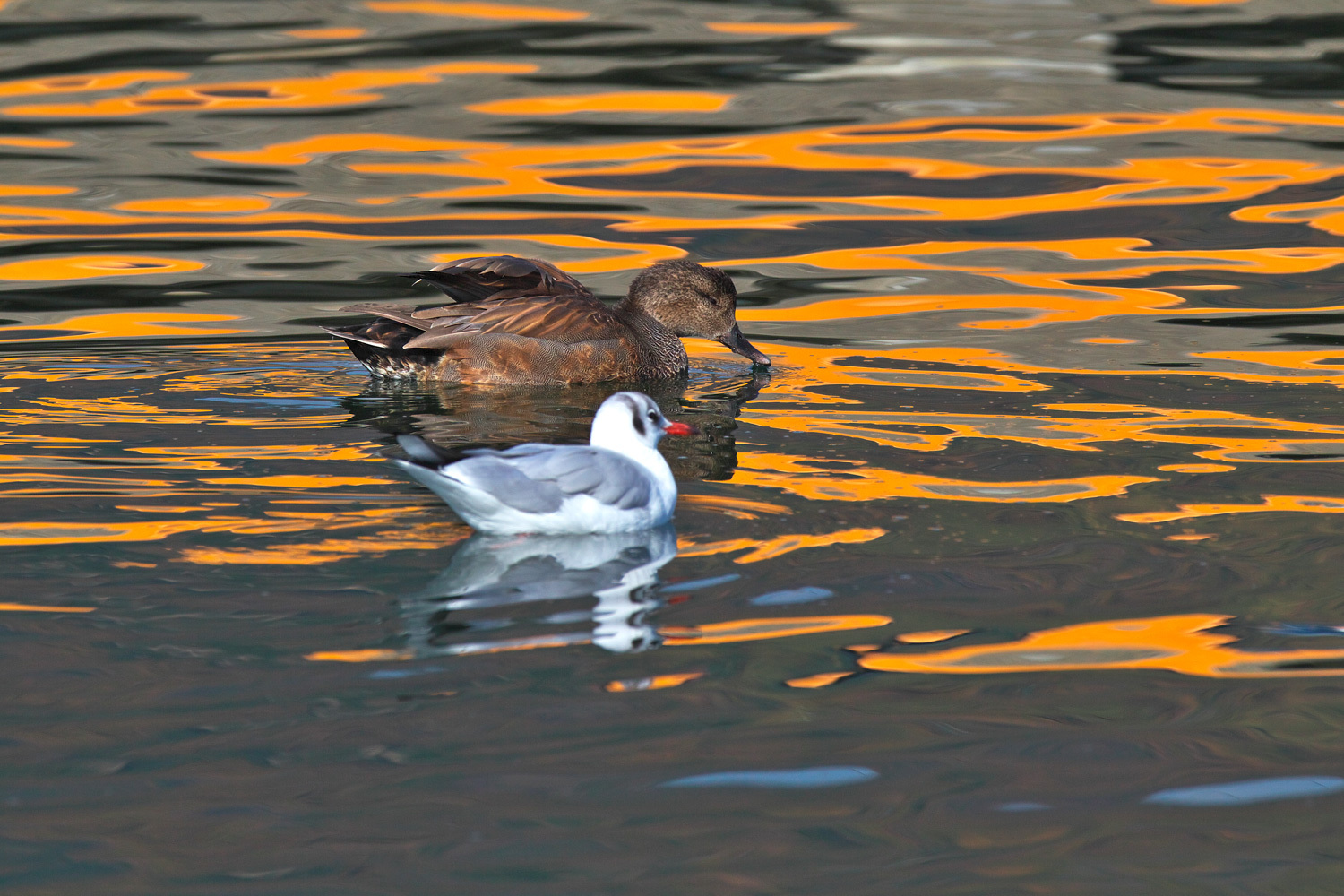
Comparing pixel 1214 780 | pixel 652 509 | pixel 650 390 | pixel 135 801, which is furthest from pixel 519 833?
pixel 650 390

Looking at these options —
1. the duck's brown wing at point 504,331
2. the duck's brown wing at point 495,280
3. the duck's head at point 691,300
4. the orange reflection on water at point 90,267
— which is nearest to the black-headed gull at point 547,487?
the duck's brown wing at point 504,331

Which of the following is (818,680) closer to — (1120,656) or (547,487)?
(1120,656)

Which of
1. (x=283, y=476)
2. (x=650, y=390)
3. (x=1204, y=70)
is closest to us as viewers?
(x=283, y=476)

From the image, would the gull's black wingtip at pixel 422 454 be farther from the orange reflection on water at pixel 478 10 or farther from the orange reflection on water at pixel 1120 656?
the orange reflection on water at pixel 478 10

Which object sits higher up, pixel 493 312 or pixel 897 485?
pixel 493 312

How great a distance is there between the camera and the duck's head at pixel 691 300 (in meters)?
12.1

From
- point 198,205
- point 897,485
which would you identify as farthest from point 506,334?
point 198,205

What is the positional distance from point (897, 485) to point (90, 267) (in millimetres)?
8373

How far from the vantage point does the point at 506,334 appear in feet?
35.7

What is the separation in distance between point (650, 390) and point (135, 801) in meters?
6.67

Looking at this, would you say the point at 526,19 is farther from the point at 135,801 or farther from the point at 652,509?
the point at 135,801

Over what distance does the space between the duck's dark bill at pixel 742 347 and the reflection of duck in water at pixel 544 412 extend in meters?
0.19

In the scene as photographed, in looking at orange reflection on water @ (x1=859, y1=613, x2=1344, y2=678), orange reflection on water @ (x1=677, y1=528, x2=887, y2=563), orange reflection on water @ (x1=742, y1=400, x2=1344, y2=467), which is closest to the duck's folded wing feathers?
orange reflection on water @ (x1=742, y1=400, x2=1344, y2=467)

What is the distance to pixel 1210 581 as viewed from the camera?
6.86 meters
